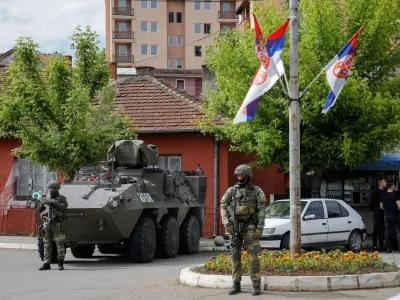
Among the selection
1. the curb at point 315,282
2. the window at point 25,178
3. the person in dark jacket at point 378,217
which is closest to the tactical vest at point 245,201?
the curb at point 315,282

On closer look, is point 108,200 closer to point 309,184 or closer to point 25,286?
point 25,286

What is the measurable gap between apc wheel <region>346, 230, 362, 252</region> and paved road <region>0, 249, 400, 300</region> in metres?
4.30

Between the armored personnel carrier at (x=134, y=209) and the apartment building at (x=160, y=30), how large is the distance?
67.1 meters

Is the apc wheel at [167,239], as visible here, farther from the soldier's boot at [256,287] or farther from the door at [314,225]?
the soldier's boot at [256,287]

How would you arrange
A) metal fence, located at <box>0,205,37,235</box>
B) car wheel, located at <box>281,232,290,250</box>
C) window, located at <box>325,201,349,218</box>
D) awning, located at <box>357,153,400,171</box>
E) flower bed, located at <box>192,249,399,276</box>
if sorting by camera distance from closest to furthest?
flower bed, located at <box>192,249,399,276</box> < car wheel, located at <box>281,232,290,250</box> < window, located at <box>325,201,349,218</box> < awning, located at <box>357,153,400,171</box> < metal fence, located at <box>0,205,37,235</box>

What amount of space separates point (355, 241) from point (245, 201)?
1065 centimetres

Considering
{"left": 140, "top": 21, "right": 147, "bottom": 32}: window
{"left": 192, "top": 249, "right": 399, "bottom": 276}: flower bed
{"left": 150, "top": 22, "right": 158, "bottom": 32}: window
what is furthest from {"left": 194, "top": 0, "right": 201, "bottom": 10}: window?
{"left": 192, "top": 249, "right": 399, "bottom": 276}: flower bed

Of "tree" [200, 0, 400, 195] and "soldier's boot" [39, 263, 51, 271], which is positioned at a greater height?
"tree" [200, 0, 400, 195]

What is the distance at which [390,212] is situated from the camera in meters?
21.1

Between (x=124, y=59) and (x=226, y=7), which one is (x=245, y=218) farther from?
(x=226, y=7)

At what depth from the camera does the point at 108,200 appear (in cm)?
1772

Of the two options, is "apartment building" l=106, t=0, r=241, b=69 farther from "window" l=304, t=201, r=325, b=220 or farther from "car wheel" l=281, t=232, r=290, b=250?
"car wheel" l=281, t=232, r=290, b=250

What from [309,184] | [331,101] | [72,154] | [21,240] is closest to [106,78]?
[72,154]

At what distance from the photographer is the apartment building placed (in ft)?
287
